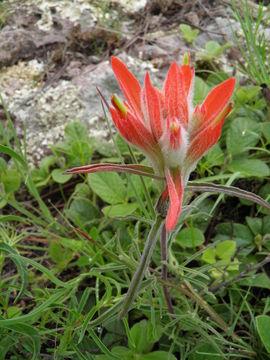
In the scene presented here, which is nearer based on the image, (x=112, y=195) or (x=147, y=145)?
(x=147, y=145)

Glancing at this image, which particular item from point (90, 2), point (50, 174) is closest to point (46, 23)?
point (90, 2)

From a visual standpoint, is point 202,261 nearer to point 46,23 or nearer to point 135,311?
point 135,311

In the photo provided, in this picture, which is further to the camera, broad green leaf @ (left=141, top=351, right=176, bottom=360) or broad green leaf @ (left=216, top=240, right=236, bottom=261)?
broad green leaf @ (left=216, top=240, right=236, bottom=261)

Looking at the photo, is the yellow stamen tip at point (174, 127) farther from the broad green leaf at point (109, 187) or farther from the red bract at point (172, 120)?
the broad green leaf at point (109, 187)

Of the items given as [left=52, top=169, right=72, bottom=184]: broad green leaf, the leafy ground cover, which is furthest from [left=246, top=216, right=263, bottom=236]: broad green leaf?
[left=52, top=169, right=72, bottom=184]: broad green leaf

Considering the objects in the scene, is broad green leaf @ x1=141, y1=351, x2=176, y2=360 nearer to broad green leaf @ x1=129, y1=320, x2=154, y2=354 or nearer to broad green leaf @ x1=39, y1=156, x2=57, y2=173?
broad green leaf @ x1=129, y1=320, x2=154, y2=354

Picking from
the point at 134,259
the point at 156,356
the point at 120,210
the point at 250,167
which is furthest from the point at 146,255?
the point at 250,167
